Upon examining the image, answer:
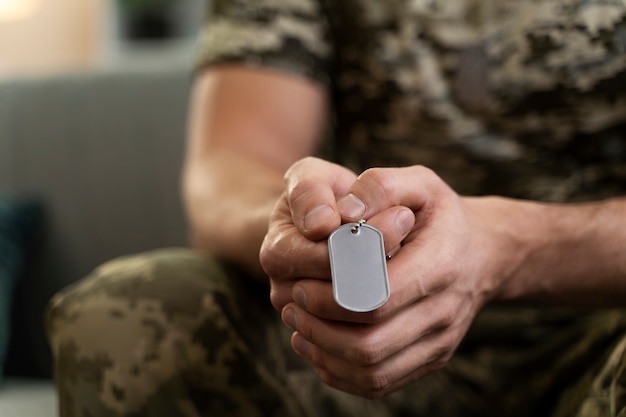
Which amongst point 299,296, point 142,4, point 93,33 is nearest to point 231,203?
point 299,296

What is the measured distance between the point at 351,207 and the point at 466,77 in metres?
0.35

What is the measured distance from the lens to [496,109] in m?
0.69

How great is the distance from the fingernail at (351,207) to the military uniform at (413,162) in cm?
17

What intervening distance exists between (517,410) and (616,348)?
0.12 meters

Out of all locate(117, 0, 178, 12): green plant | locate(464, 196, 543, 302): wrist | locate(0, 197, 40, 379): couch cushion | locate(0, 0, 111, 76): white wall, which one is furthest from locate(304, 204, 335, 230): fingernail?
locate(0, 0, 111, 76): white wall

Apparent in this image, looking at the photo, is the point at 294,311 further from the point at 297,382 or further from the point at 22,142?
the point at 22,142

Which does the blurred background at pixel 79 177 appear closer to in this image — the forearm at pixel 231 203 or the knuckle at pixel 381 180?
the forearm at pixel 231 203

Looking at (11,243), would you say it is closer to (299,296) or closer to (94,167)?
(94,167)

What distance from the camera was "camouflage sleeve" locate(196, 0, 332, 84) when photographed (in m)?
0.74

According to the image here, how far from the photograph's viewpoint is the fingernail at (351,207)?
40 centimetres

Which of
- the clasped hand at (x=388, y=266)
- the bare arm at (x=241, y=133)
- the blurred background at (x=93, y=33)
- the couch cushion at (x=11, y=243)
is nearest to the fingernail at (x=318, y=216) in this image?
the clasped hand at (x=388, y=266)

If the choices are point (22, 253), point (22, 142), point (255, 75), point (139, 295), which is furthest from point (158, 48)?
point (139, 295)

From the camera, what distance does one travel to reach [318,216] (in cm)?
38

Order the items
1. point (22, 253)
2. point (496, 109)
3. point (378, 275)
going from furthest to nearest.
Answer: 1. point (22, 253)
2. point (496, 109)
3. point (378, 275)
